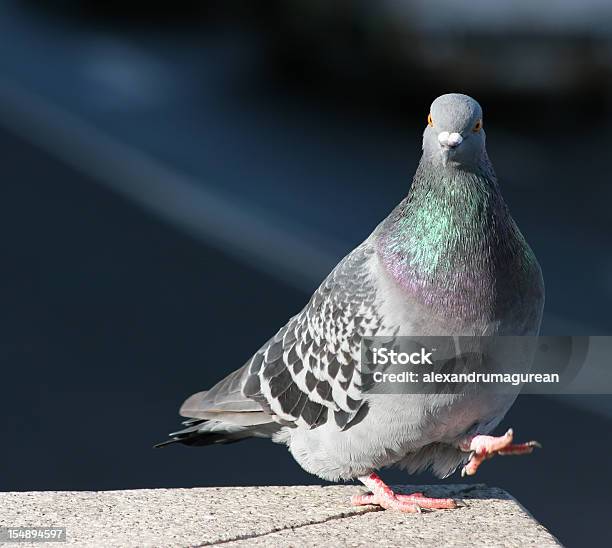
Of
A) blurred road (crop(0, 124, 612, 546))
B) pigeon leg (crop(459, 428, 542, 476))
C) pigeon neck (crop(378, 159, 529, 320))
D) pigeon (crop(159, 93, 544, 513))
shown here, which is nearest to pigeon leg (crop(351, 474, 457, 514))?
pigeon (crop(159, 93, 544, 513))

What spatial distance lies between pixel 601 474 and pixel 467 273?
14.6 ft

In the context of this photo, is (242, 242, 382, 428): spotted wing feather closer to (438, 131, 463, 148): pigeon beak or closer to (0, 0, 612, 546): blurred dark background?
(438, 131, 463, 148): pigeon beak

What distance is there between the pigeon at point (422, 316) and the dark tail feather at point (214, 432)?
20cm

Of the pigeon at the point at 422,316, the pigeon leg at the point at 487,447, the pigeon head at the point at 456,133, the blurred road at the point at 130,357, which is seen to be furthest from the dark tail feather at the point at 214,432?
the blurred road at the point at 130,357

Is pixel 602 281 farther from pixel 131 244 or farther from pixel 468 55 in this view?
pixel 131 244

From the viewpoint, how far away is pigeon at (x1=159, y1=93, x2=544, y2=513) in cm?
392

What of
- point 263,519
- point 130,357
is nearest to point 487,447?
point 263,519

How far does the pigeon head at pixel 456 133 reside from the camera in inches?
149

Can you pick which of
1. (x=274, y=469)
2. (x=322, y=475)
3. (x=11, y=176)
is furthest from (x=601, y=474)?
(x=11, y=176)

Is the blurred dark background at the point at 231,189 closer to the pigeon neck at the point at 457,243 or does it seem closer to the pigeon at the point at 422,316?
the pigeon at the point at 422,316

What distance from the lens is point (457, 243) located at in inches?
156

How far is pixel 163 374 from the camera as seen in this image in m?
9.16

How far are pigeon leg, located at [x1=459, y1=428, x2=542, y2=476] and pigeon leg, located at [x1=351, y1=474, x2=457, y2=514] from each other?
27cm

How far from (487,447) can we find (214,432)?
1.29 m
